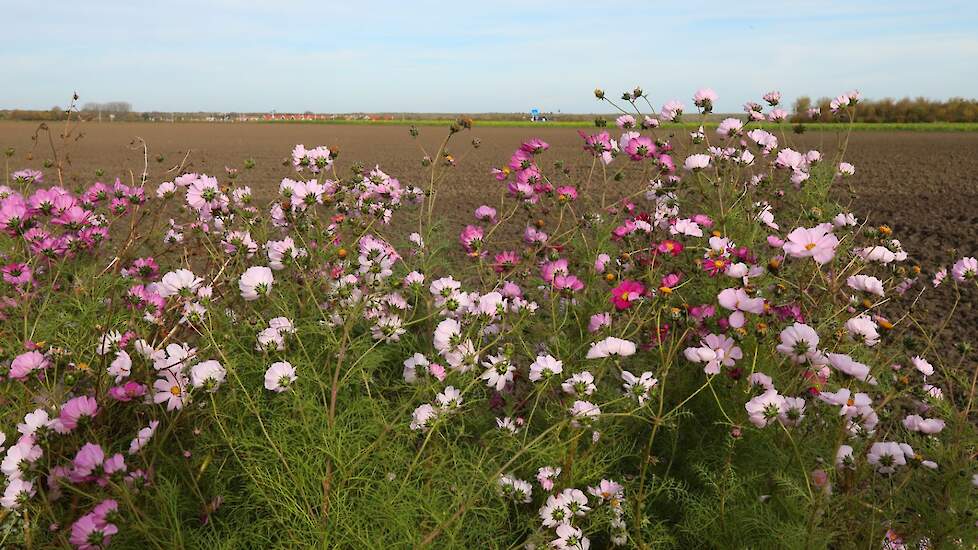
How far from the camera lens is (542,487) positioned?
6.81 feet

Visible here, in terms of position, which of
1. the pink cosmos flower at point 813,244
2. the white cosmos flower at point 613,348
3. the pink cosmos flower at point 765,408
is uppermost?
the pink cosmos flower at point 813,244

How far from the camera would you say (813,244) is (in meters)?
1.96

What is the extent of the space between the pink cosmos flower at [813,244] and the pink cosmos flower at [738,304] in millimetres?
174

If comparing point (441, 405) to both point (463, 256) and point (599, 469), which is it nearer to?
point (599, 469)

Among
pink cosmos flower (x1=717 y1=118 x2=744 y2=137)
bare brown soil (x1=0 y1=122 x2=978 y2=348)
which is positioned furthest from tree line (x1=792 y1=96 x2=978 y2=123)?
pink cosmos flower (x1=717 y1=118 x2=744 y2=137)

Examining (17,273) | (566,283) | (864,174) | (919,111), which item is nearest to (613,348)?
(566,283)

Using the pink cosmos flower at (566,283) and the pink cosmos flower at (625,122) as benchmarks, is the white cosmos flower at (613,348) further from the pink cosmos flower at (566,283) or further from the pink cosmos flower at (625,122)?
the pink cosmos flower at (625,122)

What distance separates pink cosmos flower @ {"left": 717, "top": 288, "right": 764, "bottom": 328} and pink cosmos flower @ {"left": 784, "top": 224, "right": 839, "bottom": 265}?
17cm

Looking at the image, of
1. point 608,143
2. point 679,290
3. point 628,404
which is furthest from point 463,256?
point 628,404

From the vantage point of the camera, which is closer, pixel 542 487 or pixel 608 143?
pixel 542 487

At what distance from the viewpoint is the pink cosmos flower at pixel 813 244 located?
1.90 meters

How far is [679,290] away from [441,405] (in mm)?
1227

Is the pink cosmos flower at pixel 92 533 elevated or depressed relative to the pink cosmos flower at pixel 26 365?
depressed

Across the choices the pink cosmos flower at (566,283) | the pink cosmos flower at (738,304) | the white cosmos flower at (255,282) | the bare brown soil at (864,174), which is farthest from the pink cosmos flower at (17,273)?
the pink cosmos flower at (738,304)
